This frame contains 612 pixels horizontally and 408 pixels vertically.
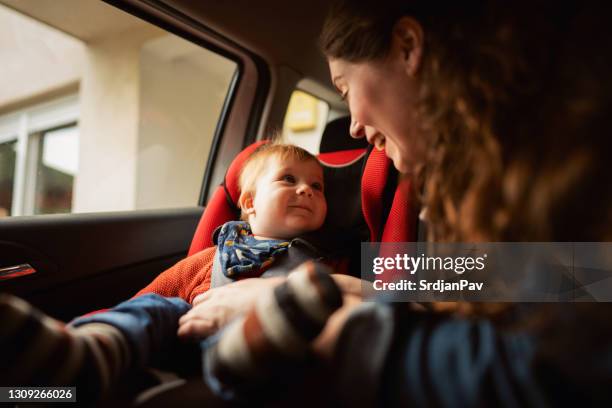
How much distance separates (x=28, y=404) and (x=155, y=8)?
4.19 feet

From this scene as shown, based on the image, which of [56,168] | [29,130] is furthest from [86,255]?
[29,130]

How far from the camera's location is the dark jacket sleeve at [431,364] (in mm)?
439

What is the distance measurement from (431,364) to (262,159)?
3.48 ft

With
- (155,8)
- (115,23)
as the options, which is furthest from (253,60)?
(115,23)

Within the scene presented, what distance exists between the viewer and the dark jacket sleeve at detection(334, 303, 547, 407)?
44 centimetres

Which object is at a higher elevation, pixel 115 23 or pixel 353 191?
pixel 115 23

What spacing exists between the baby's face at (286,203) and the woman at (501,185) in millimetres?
578

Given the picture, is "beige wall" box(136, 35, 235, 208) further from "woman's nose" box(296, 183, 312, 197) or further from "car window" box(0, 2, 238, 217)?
"woman's nose" box(296, 183, 312, 197)

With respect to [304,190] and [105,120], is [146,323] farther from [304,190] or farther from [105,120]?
[105,120]

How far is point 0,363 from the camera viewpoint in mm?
524

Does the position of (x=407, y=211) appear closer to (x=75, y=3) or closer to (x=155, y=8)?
(x=155, y=8)

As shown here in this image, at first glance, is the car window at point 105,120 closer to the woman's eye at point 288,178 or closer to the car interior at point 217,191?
the car interior at point 217,191

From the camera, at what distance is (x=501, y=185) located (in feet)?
1.91

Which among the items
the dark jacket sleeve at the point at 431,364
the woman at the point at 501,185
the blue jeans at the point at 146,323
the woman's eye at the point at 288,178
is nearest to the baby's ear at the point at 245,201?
the woman's eye at the point at 288,178
